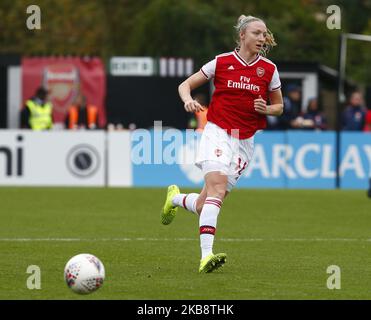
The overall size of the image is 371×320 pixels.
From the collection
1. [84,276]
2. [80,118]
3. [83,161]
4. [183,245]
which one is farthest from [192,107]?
[80,118]

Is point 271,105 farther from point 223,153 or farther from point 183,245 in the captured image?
point 183,245

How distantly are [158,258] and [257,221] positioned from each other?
5060mm

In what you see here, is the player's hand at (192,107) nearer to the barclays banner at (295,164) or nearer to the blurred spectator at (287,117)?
the barclays banner at (295,164)

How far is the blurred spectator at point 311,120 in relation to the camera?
27375 millimetres

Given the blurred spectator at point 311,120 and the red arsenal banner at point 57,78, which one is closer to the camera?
the blurred spectator at point 311,120

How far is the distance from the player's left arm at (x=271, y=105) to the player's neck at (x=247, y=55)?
35 centimetres

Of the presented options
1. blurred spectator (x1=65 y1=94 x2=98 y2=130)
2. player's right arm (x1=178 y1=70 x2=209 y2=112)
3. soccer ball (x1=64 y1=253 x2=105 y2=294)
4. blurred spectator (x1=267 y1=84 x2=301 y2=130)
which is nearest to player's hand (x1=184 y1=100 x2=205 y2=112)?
player's right arm (x1=178 y1=70 x2=209 y2=112)

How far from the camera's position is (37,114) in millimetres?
27297

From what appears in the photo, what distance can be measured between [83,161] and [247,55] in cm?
1421

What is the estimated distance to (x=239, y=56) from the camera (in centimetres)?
1094

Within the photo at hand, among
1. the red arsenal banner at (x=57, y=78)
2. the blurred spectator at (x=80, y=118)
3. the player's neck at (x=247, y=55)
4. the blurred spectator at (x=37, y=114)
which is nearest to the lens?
the player's neck at (x=247, y=55)

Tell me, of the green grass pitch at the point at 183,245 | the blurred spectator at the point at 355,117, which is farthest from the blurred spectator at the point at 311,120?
the green grass pitch at the point at 183,245
